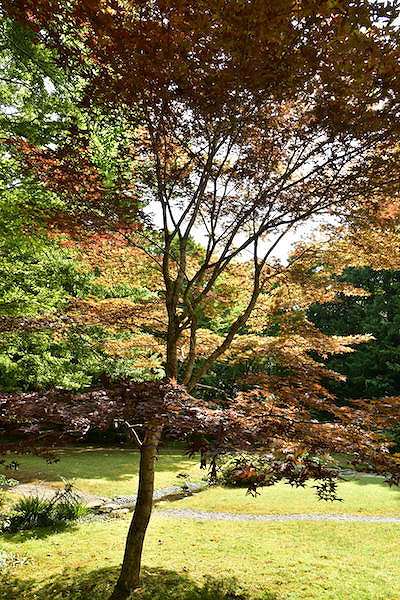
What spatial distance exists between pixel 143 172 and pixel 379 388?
19127 mm

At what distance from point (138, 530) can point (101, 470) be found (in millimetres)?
8798

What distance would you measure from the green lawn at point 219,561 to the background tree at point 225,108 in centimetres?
69

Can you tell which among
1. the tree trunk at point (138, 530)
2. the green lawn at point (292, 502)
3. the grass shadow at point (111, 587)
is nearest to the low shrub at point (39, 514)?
the grass shadow at point (111, 587)

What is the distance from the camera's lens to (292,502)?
9.46 meters

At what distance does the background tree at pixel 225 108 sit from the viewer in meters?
3.08

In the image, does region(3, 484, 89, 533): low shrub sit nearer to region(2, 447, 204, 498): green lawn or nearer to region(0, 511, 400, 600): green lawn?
region(0, 511, 400, 600): green lawn

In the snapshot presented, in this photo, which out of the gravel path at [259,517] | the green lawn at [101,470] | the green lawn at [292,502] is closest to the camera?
the gravel path at [259,517]

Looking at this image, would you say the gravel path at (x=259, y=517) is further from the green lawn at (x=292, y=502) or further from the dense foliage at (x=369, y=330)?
the dense foliage at (x=369, y=330)

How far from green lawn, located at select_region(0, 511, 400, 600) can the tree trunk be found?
15 centimetres

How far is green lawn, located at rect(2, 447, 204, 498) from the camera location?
1070 centimetres

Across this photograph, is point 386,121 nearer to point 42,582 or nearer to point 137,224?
point 137,224

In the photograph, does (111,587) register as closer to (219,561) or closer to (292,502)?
(219,561)

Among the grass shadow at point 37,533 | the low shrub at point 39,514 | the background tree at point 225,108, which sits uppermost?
the background tree at point 225,108

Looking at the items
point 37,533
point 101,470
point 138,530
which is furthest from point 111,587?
point 101,470
